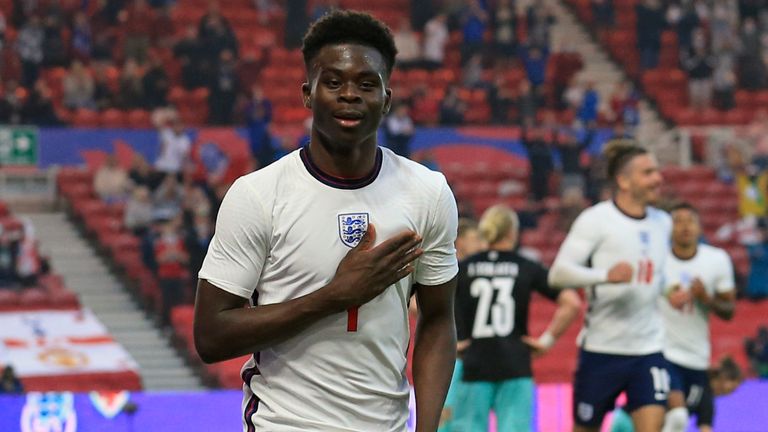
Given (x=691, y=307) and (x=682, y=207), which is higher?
(x=682, y=207)

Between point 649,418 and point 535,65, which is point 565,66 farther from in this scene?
point 649,418

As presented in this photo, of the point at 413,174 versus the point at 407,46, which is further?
the point at 407,46

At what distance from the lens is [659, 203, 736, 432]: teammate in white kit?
9.41 meters

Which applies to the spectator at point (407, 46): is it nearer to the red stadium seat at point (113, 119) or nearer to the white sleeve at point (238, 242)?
the red stadium seat at point (113, 119)

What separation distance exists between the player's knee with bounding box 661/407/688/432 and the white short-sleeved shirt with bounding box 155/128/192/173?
994 centimetres

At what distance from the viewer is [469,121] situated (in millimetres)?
20250

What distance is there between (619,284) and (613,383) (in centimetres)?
59

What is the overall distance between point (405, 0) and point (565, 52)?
279 cm

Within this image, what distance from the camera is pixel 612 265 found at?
8367mm

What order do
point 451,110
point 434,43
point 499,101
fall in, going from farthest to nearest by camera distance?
point 434,43, point 499,101, point 451,110

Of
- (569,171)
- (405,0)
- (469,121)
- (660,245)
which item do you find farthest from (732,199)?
(660,245)

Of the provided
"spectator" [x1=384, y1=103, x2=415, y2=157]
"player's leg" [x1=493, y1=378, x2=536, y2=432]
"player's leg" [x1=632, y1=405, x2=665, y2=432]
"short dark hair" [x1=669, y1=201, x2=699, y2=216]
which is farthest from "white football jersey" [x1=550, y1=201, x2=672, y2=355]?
"spectator" [x1=384, y1=103, x2=415, y2=157]

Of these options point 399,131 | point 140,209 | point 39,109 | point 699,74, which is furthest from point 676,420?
point 699,74

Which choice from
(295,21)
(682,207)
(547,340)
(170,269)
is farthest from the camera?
(295,21)
